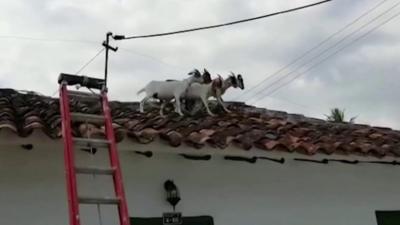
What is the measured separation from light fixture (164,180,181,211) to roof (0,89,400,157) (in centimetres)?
53

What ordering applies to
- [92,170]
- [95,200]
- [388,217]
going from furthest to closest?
[388,217]
[92,170]
[95,200]

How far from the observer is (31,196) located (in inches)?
209

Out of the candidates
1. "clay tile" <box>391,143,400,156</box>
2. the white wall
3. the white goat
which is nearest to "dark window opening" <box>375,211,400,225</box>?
the white wall

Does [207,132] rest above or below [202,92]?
below

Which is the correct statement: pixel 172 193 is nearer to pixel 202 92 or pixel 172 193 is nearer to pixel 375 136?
pixel 202 92

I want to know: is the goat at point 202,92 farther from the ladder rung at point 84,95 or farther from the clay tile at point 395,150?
the ladder rung at point 84,95

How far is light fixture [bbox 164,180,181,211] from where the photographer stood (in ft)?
19.9

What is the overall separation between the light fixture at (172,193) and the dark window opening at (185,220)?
0.64ft

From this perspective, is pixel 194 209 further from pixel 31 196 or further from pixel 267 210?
pixel 31 196

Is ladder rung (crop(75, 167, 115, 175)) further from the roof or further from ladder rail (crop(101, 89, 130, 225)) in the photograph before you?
the roof

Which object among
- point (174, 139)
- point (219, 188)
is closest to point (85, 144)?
point (174, 139)

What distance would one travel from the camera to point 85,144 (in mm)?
4473

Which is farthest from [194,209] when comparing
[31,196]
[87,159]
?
[31,196]

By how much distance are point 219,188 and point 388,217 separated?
2.80 metres
